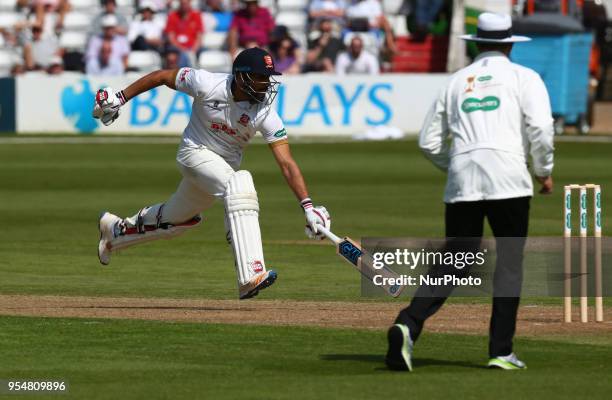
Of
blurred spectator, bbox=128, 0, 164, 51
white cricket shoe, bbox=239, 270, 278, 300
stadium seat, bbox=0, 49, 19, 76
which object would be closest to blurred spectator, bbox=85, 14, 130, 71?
blurred spectator, bbox=128, 0, 164, 51

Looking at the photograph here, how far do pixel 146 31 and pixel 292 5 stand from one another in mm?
3021

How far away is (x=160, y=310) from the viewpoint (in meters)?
9.33

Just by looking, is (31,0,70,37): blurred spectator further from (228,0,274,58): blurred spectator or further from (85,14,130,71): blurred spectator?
(228,0,274,58): blurred spectator

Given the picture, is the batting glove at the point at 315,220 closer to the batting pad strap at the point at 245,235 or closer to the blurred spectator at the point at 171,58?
the batting pad strap at the point at 245,235

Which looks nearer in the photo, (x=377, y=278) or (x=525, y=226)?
(x=525, y=226)

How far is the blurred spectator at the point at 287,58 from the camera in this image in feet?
86.2

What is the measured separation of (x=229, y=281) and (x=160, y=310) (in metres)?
1.94

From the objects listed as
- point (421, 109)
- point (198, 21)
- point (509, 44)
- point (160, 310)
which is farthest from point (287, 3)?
point (509, 44)

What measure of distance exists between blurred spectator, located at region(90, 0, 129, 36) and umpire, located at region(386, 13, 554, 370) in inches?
808

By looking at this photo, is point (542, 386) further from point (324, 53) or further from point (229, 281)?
point (324, 53)

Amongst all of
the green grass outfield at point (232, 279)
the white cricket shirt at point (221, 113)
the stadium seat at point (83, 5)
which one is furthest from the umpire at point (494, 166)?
the stadium seat at point (83, 5)

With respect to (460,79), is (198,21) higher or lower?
lower

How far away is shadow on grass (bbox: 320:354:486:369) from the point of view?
7.15 meters

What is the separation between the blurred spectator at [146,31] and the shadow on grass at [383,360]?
20037mm
